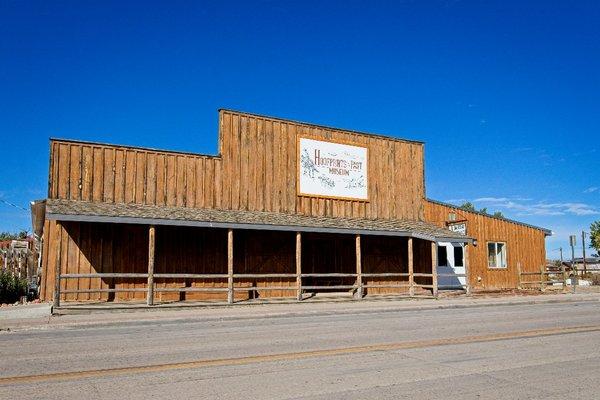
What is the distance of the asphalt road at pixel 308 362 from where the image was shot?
222 inches

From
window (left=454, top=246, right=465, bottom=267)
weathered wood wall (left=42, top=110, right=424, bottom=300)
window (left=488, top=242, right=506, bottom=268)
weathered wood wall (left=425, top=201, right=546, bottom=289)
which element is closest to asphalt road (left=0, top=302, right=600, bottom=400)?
weathered wood wall (left=42, top=110, right=424, bottom=300)

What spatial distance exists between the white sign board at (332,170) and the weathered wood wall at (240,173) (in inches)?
11.4

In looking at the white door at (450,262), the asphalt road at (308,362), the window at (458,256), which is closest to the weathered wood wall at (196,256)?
the white door at (450,262)

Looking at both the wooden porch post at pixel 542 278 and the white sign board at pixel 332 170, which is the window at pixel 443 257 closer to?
the wooden porch post at pixel 542 278

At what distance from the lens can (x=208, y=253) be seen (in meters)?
20.7

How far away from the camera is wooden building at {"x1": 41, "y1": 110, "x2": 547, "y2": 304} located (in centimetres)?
1848

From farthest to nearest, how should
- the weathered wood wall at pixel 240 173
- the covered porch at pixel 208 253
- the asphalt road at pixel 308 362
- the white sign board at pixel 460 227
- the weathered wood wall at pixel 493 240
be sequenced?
1. the weathered wood wall at pixel 493 240
2. the white sign board at pixel 460 227
3. the weathered wood wall at pixel 240 173
4. the covered porch at pixel 208 253
5. the asphalt road at pixel 308 362

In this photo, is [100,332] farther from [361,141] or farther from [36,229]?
[361,141]

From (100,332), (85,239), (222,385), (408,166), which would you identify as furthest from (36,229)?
(222,385)

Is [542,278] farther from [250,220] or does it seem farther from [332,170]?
[250,220]

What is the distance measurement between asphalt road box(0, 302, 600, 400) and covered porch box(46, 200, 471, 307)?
598cm

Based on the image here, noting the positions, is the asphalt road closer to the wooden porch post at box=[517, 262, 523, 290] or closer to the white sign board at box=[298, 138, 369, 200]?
the white sign board at box=[298, 138, 369, 200]

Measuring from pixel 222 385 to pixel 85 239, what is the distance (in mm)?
14384

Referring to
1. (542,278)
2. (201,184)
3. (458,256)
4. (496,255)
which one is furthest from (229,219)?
(542,278)
